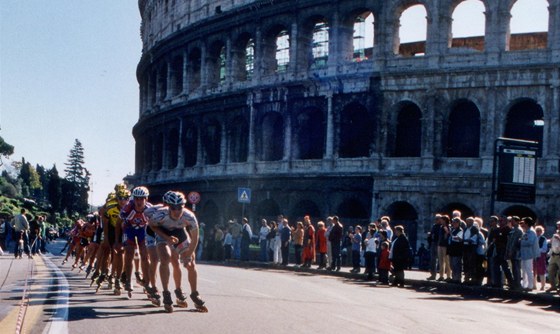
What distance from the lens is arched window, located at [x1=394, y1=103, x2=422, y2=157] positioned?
3709cm

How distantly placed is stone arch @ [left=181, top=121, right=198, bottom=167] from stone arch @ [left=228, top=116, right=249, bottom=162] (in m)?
4.42

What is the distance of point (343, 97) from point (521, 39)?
10740mm

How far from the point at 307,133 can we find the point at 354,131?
10.1ft

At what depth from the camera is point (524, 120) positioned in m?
34.3

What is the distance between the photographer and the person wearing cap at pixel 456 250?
21444 millimetres

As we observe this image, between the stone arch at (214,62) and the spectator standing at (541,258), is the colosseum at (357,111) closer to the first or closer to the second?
the stone arch at (214,62)

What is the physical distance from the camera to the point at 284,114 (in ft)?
136

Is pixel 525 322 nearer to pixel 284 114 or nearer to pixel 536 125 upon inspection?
pixel 536 125

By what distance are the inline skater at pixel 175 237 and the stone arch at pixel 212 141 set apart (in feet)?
115

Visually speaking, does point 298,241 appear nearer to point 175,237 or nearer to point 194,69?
point 175,237

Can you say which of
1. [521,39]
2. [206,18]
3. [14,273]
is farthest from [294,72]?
[14,273]

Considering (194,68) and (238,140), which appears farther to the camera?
(194,68)

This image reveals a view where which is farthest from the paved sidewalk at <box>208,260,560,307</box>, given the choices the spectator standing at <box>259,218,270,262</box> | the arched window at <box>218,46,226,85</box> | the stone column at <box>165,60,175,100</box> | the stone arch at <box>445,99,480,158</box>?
the stone column at <box>165,60,175,100</box>

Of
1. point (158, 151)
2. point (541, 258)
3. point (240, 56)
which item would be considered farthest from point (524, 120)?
point (158, 151)
